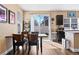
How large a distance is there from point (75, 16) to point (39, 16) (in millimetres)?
2666

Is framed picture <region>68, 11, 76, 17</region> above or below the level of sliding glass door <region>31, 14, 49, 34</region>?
above

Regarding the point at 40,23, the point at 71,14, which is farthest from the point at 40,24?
the point at 71,14

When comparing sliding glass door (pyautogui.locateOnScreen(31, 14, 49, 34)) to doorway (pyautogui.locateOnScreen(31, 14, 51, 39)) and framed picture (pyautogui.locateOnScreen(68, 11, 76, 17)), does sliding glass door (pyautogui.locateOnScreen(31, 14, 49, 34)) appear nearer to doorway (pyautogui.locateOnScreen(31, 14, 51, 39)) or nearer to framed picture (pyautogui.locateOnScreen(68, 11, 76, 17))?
doorway (pyautogui.locateOnScreen(31, 14, 51, 39))

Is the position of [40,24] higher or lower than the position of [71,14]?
lower

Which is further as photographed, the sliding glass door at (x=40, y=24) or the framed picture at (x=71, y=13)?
the sliding glass door at (x=40, y=24)

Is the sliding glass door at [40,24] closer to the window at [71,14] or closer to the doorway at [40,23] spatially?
the doorway at [40,23]

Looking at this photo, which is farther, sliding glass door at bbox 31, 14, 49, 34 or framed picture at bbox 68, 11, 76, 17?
sliding glass door at bbox 31, 14, 49, 34

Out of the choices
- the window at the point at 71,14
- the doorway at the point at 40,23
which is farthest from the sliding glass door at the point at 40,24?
the window at the point at 71,14

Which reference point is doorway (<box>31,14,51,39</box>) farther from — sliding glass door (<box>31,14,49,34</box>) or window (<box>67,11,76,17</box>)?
window (<box>67,11,76,17</box>)

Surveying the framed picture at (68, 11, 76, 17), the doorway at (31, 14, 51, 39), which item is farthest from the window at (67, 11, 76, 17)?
the doorway at (31, 14, 51, 39)

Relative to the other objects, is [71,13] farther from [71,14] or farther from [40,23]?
[40,23]

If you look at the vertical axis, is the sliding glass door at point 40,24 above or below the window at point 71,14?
below
